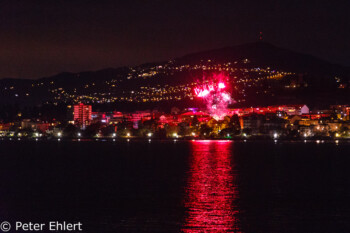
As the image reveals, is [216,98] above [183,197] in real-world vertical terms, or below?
above

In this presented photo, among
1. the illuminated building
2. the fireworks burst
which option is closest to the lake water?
the fireworks burst

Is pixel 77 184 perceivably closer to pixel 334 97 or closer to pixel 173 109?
pixel 173 109

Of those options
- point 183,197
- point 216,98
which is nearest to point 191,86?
point 216,98

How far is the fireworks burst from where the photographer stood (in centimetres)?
10361

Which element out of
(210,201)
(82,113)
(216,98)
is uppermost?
(216,98)

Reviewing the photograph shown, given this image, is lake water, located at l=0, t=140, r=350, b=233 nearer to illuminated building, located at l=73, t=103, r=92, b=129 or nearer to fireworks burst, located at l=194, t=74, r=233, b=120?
fireworks burst, located at l=194, t=74, r=233, b=120

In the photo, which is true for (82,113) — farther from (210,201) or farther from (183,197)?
(210,201)

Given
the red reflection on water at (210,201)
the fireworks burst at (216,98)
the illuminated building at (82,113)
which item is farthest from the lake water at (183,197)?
the illuminated building at (82,113)

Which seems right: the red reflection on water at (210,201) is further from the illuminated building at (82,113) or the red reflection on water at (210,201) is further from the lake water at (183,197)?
the illuminated building at (82,113)

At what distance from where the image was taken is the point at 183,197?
68.0 ft

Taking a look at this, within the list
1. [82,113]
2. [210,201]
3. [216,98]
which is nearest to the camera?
[210,201]

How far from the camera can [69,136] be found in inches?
4038

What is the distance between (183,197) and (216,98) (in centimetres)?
8949

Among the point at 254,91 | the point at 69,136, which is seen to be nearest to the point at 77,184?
the point at 69,136
